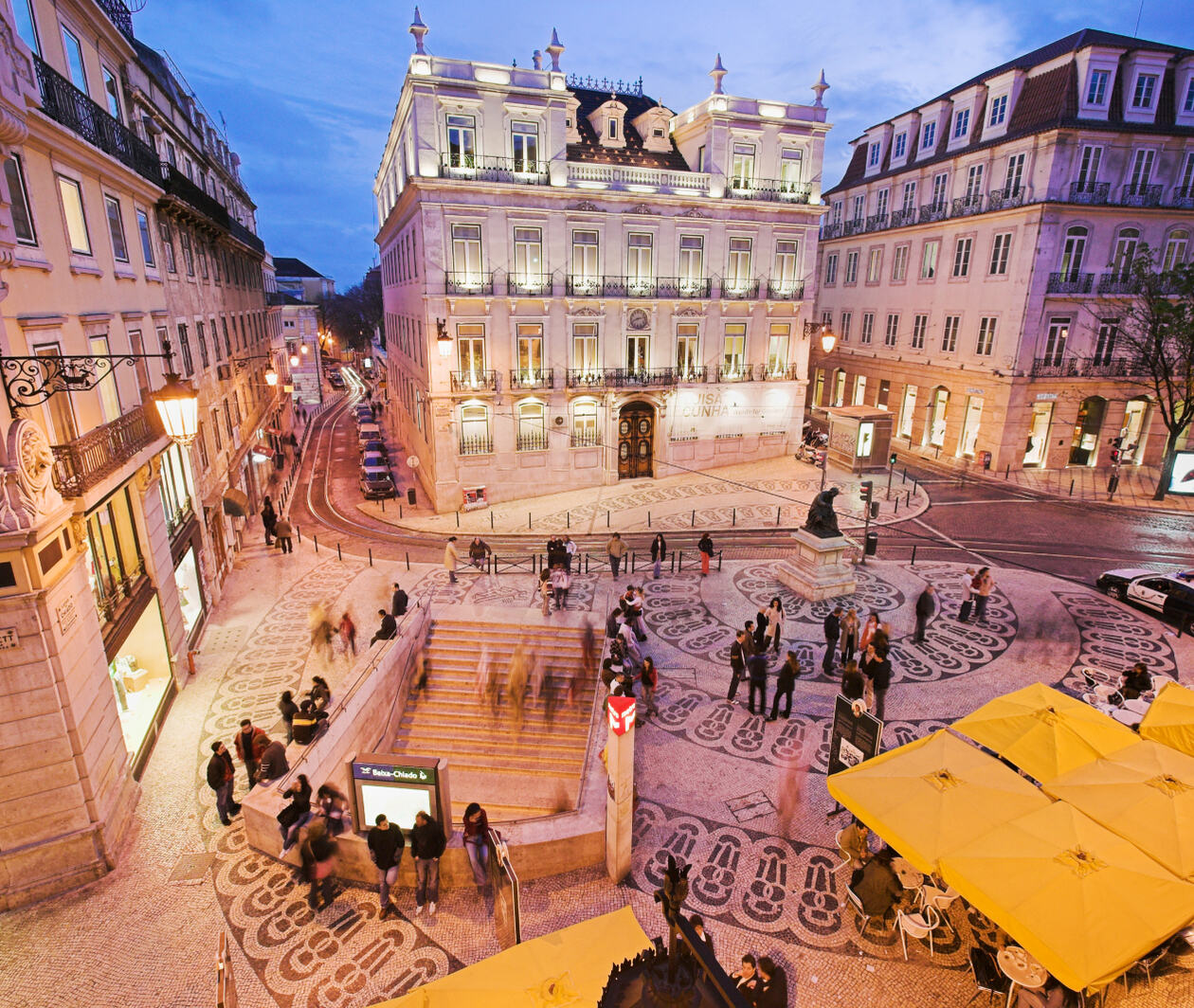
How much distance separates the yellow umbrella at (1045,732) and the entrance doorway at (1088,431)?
28.1m

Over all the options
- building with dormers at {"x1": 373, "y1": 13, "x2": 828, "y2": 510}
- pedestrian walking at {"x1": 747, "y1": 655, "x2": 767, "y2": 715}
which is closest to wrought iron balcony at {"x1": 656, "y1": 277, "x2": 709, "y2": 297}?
building with dormers at {"x1": 373, "y1": 13, "x2": 828, "y2": 510}

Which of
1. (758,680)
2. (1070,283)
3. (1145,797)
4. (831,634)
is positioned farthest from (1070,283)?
(1145,797)

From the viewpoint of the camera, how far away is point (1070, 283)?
2986 cm

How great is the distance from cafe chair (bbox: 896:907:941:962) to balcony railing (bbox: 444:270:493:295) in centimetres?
2478

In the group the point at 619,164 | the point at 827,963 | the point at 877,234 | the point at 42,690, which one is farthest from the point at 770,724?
the point at 877,234

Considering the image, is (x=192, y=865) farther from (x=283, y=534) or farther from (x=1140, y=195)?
(x=1140, y=195)

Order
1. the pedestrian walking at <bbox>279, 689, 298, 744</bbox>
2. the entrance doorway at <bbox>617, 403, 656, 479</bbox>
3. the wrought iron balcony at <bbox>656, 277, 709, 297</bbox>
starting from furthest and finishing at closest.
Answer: the entrance doorway at <bbox>617, 403, 656, 479</bbox> < the wrought iron balcony at <bbox>656, 277, 709, 297</bbox> < the pedestrian walking at <bbox>279, 689, 298, 744</bbox>

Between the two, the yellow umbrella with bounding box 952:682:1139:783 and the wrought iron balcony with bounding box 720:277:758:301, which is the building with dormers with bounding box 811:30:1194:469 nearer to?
the wrought iron balcony with bounding box 720:277:758:301

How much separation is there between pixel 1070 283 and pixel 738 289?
48.4 feet

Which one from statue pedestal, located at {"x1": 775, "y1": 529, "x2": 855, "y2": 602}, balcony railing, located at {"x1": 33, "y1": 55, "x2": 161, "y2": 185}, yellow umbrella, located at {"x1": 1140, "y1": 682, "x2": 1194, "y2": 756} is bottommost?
statue pedestal, located at {"x1": 775, "y1": 529, "x2": 855, "y2": 602}

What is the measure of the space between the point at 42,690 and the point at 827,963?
10.7 meters

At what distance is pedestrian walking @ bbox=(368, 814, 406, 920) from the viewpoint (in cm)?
887

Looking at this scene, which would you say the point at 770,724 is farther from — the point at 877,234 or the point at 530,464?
the point at 877,234

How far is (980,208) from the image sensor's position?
32.0 metres
